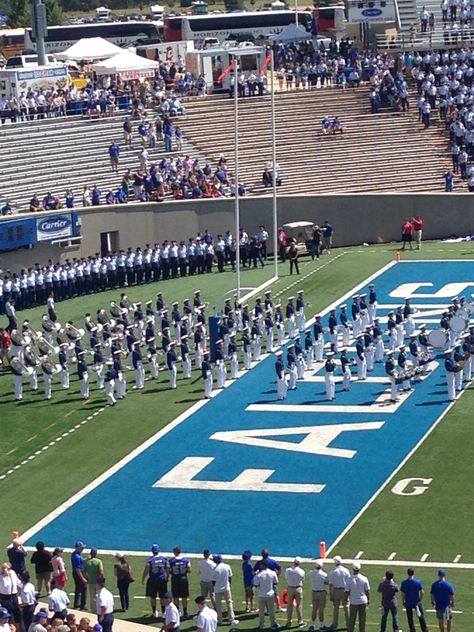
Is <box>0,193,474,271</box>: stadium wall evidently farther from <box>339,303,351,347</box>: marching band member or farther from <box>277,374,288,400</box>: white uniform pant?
<box>277,374,288,400</box>: white uniform pant

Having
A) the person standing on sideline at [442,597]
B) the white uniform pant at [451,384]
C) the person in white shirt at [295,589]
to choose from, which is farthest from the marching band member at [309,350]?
the person standing on sideline at [442,597]

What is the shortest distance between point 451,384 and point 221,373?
19.7 ft

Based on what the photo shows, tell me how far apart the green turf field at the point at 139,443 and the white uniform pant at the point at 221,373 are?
630mm

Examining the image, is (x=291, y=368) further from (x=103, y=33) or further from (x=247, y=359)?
(x=103, y=33)

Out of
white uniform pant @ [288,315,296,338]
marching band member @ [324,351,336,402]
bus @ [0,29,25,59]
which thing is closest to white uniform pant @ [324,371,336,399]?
marching band member @ [324,351,336,402]

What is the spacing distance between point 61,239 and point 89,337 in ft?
39.4

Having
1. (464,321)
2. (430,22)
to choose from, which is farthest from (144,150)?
(464,321)

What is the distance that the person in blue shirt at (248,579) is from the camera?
3186 centimetres

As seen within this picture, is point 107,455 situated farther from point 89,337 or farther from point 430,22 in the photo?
point 430,22

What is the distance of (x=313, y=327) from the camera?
164 feet

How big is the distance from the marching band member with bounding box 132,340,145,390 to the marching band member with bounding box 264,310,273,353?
4.23m

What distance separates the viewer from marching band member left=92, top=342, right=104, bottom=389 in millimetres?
47156

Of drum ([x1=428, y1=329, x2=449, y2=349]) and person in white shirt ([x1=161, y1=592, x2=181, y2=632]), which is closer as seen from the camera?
person in white shirt ([x1=161, y1=592, x2=181, y2=632])

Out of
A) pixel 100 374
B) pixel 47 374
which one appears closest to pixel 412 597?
pixel 47 374
